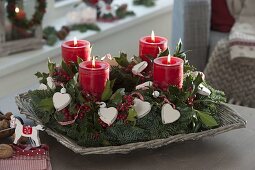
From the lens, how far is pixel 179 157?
1284 millimetres

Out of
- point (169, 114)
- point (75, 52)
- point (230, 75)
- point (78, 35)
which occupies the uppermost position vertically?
point (75, 52)

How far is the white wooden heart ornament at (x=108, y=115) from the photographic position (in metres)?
1.23

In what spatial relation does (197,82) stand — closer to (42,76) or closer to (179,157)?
(179,157)

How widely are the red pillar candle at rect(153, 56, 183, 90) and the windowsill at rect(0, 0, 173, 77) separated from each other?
0.96 m

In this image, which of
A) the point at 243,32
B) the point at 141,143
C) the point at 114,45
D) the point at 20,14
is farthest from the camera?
the point at 114,45

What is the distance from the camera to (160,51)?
1398mm

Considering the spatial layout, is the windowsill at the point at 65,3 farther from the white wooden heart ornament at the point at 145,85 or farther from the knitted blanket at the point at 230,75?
the white wooden heart ornament at the point at 145,85

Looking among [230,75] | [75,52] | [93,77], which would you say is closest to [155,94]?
[93,77]

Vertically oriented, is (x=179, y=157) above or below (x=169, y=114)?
below

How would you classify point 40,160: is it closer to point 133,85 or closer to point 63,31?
point 133,85

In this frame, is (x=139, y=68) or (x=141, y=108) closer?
(x=141, y=108)

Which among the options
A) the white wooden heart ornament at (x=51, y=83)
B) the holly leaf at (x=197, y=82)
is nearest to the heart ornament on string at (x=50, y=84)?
the white wooden heart ornament at (x=51, y=83)

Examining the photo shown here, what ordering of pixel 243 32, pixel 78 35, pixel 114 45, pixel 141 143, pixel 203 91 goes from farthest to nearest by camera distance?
1. pixel 114 45
2. pixel 78 35
3. pixel 243 32
4. pixel 203 91
5. pixel 141 143

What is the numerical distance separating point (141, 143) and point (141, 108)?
8cm
